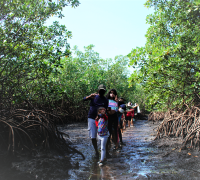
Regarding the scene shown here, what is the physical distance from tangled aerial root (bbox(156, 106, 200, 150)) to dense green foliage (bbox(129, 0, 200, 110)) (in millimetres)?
445

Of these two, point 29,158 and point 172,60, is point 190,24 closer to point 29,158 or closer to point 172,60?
point 172,60

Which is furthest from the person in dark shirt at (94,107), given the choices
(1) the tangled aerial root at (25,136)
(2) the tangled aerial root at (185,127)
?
(2) the tangled aerial root at (185,127)

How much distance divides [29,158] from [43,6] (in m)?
4.34

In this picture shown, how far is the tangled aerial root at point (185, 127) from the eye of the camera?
4.73 m

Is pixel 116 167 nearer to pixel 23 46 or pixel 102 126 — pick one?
pixel 102 126

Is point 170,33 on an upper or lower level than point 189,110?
upper

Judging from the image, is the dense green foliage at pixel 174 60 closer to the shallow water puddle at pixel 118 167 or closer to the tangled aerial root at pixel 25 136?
the shallow water puddle at pixel 118 167

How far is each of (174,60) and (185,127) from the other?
1.96 metres

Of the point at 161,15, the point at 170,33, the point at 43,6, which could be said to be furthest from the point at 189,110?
the point at 43,6

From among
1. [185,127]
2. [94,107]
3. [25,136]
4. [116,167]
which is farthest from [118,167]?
[185,127]

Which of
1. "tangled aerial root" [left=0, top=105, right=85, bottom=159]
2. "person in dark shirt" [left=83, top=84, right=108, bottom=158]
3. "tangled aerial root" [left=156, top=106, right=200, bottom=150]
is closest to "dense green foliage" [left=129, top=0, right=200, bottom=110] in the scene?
"tangled aerial root" [left=156, top=106, right=200, bottom=150]

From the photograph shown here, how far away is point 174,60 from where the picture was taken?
5.50m

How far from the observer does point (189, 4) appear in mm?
5676

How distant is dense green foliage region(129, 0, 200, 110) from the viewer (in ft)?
18.6
